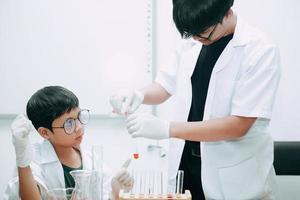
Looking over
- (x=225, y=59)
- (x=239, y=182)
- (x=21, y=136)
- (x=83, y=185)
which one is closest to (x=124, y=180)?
(x=83, y=185)

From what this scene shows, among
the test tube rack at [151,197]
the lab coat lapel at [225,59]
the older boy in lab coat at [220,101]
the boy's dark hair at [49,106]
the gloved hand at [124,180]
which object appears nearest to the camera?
the test tube rack at [151,197]

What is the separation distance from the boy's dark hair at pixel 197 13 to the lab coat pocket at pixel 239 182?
57cm

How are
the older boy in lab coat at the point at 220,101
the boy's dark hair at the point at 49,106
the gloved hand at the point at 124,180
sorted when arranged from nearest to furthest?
the gloved hand at the point at 124,180 → the older boy in lab coat at the point at 220,101 → the boy's dark hair at the point at 49,106

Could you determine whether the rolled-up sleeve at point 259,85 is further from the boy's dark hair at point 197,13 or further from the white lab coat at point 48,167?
the white lab coat at point 48,167

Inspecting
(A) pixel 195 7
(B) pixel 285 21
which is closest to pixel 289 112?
(B) pixel 285 21

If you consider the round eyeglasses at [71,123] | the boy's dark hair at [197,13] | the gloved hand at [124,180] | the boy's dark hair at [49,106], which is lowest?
the gloved hand at [124,180]

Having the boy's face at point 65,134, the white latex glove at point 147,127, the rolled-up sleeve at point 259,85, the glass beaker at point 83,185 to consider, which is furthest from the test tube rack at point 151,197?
the boy's face at point 65,134

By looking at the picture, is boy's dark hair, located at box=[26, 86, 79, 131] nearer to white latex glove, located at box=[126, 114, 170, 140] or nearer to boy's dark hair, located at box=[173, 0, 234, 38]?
white latex glove, located at box=[126, 114, 170, 140]

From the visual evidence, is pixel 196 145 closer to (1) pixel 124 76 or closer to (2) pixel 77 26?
(1) pixel 124 76

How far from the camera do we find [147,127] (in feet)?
4.30

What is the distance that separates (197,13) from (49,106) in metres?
0.74

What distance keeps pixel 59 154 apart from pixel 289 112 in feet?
4.75

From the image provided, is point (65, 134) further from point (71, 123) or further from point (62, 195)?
point (62, 195)

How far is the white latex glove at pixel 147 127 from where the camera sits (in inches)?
51.4
